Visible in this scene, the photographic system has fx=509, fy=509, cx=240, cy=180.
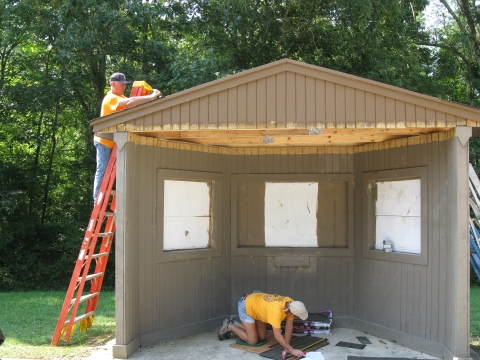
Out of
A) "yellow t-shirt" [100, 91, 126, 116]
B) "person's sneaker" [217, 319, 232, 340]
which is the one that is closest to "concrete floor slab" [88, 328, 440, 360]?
"person's sneaker" [217, 319, 232, 340]

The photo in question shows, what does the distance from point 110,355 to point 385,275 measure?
3.29 meters

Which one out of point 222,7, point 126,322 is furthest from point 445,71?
point 126,322

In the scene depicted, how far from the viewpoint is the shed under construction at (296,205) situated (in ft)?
16.3

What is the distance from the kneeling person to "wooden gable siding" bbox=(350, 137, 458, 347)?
1.30 metres

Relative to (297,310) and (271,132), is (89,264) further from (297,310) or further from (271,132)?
(271,132)

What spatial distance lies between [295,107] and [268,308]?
2157 mm

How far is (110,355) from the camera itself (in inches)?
211

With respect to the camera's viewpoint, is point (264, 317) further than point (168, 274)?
No

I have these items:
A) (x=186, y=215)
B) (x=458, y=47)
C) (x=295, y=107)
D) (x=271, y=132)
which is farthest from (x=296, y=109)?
(x=458, y=47)

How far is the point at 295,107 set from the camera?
→ 5.00 meters

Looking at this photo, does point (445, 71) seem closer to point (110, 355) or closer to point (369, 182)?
point (369, 182)

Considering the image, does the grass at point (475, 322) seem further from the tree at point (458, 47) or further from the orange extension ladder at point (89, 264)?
the tree at point (458, 47)

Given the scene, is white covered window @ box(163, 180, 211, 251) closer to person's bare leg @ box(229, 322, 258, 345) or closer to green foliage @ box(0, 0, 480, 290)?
person's bare leg @ box(229, 322, 258, 345)

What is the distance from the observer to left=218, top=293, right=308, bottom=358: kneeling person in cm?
526
